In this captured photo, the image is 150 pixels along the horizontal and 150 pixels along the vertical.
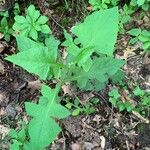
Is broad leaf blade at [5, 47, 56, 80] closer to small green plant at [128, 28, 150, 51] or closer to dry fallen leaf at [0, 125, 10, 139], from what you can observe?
dry fallen leaf at [0, 125, 10, 139]

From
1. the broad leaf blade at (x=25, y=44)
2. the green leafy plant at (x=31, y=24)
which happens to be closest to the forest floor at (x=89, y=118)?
the green leafy plant at (x=31, y=24)

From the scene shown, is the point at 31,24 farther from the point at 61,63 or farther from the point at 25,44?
the point at 61,63

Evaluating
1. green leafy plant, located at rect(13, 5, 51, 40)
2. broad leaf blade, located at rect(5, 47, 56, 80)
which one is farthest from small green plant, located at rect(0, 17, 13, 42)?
broad leaf blade, located at rect(5, 47, 56, 80)

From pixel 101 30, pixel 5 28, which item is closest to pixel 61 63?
pixel 101 30

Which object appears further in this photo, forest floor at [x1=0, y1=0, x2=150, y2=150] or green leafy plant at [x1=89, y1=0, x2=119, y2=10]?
green leafy plant at [x1=89, y1=0, x2=119, y2=10]

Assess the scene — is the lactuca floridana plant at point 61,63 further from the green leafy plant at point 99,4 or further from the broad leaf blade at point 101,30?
the green leafy plant at point 99,4

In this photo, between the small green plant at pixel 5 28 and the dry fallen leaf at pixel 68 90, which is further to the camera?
the small green plant at pixel 5 28
